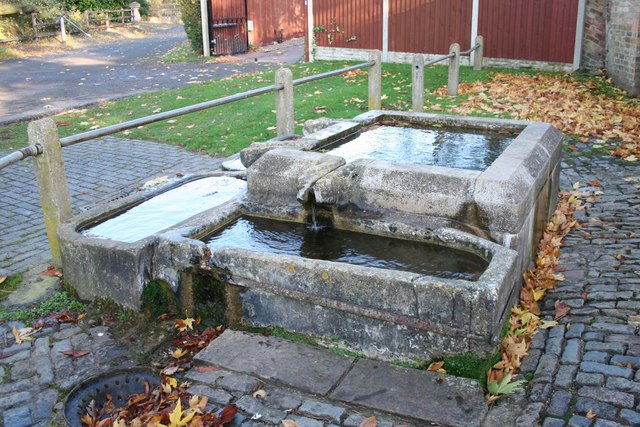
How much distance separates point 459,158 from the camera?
5.98 meters

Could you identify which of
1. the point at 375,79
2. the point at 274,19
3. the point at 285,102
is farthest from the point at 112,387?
the point at 274,19

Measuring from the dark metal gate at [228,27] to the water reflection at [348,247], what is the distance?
59.4 ft

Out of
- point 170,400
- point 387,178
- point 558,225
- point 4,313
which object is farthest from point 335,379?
point 558,225

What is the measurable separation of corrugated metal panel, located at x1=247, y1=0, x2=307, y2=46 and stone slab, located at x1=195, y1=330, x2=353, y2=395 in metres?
22.0

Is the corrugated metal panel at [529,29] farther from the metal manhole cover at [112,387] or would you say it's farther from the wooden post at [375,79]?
the metal manhole cover at [112,387]

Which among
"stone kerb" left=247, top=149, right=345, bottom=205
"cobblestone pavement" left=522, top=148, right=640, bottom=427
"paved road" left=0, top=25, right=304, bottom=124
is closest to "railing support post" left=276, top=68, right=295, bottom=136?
"stone kerb" left=247, top=149, right=345, bottom=205

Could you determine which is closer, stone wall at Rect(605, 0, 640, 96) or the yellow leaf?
the yellow leaf

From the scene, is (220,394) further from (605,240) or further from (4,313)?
(605,240)

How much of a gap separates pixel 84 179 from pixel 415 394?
5939mm

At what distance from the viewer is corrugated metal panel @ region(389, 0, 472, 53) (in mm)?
16312

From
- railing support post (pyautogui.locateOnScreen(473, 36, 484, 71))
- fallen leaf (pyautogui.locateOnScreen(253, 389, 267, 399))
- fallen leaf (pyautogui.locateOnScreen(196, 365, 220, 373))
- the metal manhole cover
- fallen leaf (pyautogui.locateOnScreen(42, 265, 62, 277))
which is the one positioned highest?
railing support post (pyautogui.locateOnScreen(473, 36, 484, 71))

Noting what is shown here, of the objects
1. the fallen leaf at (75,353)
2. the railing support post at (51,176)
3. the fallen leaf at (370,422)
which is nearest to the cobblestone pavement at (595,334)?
the fallen leaf at (370,422)

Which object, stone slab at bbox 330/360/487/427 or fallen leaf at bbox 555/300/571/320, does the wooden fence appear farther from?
stone slab at bbox 330/360/487/427

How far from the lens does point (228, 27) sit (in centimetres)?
2231
